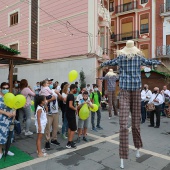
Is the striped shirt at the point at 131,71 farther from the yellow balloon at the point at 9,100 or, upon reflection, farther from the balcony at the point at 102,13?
the balcony at the point at 102,13

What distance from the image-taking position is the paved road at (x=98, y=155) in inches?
149

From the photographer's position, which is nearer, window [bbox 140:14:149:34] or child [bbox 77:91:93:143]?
child [bbox 77:91:93:143]

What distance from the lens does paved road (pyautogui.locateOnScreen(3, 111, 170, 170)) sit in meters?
3.79

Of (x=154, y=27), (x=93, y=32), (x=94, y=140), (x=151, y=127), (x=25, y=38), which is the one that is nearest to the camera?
(x=94, y=140)

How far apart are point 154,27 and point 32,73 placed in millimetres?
14067

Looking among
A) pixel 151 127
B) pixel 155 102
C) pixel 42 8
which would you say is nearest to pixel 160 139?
pixel 151 127

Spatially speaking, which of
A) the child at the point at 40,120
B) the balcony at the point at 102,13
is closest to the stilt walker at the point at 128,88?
the child at the point at 40,120

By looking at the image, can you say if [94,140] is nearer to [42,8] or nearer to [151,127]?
Result: [151,127]

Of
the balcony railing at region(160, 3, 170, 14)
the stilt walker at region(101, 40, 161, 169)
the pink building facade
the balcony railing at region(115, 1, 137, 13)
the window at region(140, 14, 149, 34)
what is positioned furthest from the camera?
the balcony railing at region(115, 1, 137, 13)

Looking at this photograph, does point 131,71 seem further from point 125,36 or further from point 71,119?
point 125,36

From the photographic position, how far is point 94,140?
216 inches

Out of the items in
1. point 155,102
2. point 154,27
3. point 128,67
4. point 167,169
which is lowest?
point 167,169

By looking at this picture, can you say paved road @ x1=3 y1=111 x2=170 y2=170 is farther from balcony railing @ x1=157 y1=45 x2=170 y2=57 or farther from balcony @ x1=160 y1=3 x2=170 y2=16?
balcony @ x1=160 y1=3 x2=170 y2=16

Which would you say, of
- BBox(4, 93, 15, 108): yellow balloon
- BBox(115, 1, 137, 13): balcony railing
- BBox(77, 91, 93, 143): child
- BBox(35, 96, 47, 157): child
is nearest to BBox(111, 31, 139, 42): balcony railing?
BBox(115, 1, 137, 13): balcony railing
